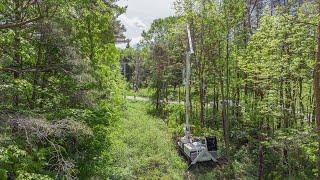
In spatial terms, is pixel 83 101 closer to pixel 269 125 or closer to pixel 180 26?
pixel 269 125

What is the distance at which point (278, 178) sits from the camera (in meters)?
13.8

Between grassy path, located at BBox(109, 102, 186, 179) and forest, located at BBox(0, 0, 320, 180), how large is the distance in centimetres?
7

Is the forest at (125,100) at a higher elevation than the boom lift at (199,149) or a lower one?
higher

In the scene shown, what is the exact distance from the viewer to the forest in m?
8.69

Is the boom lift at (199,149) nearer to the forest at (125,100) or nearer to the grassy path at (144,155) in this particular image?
the forest at (125,100)

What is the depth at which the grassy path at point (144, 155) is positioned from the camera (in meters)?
14.3

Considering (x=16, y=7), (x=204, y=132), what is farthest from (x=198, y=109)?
(x=16, y=7)

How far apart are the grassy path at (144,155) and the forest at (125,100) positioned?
2.7 inches

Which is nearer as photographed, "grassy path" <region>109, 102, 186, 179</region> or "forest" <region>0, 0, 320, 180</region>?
"forest" <region>0, 0, 320, 180</region>

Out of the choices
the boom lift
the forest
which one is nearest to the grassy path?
the forest

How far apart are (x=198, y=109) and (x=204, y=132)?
613 centimetres

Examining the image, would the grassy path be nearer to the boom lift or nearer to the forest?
the forest

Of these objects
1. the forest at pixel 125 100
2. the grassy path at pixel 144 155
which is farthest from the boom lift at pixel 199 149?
the grassy path at pixel 144 155

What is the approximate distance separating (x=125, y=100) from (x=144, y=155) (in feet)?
9.37
